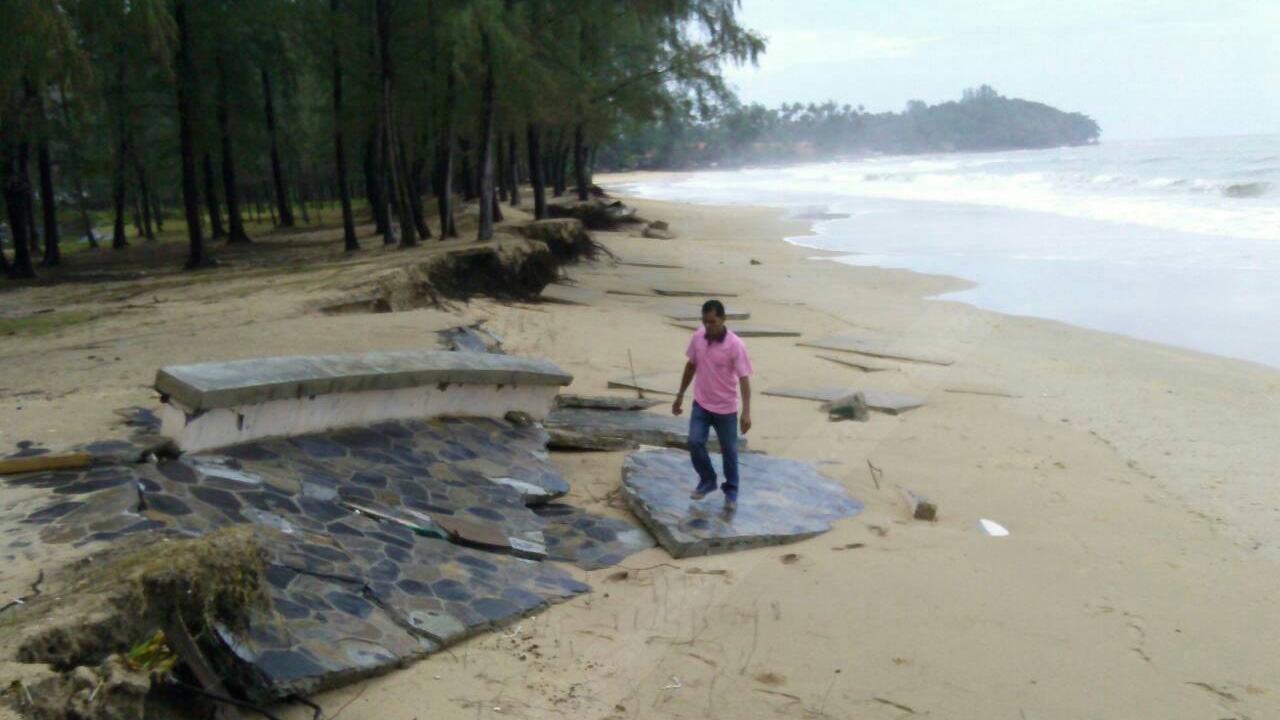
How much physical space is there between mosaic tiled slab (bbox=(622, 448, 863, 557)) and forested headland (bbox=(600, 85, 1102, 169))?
11820 cm

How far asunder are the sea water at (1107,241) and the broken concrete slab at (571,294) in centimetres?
704

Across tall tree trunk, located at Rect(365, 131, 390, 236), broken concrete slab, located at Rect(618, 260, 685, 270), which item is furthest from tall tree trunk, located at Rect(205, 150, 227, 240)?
broken concrete slab, located at Rect(618, 260, 685, 270)

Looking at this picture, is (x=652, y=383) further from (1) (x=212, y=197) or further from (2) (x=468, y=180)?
(2) (x=468, y=180)

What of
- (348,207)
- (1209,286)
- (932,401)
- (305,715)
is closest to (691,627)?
(305,715)

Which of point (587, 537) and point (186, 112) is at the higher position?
point (186, 112)

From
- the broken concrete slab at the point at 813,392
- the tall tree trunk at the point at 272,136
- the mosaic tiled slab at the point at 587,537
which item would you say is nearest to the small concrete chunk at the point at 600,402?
the broken concrete slab at the point at 813,392

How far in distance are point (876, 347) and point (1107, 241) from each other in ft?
54.1

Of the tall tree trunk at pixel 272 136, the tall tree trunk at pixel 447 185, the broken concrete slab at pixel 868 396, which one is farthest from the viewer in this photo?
the tall tree trunk at pixel 272 136

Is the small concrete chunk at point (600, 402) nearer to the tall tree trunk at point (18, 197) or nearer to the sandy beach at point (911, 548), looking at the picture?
the sandy beach at point (911, 548)

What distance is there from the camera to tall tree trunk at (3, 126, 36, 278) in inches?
861

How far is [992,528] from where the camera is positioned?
312 inches

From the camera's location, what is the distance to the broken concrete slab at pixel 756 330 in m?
16.4

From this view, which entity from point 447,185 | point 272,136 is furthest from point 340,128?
point 272,136

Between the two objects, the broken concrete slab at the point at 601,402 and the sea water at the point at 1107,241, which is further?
the sea water at the point at 1107,241
